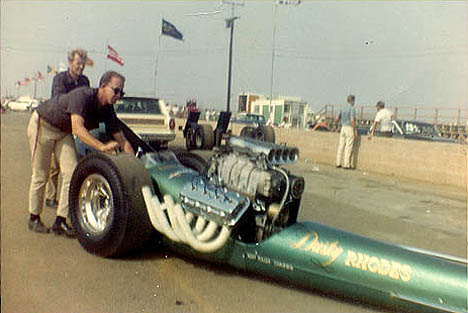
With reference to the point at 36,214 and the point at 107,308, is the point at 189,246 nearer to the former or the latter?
the point at 107,308

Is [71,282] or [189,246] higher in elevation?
[189,246]

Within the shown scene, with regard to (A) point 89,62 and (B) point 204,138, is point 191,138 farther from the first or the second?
(A) point 89,62

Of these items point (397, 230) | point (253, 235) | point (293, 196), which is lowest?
point (397, 230)

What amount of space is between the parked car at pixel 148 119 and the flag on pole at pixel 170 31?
5332 millimetres

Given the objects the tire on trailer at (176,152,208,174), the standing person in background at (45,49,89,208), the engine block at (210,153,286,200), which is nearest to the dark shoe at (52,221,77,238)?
the standing person in background at (45,49,89,208)

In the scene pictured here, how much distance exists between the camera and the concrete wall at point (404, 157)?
9062 mm

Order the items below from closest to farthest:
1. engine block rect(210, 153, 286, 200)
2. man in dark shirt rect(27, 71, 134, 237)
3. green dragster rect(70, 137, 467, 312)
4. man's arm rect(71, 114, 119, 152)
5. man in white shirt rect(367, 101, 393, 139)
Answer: green dragster rect(70, 137, 467, 312) → engine block rect(210, 153, 286, 200) → man's arm rect(71, 114, 119, 152) → man in dark shirt rect(27, 71, 134, 237) → man in white shirt rect(367, 101, 393, 139)

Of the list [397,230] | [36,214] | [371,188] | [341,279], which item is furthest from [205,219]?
[371,188]

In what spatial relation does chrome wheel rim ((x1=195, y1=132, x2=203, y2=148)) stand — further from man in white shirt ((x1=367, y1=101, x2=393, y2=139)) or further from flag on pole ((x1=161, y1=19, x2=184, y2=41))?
man in white shirt ((x1=367, y1=101, x2=393, y2=139))

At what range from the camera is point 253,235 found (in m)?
3.50

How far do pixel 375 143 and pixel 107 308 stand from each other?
8940 mm

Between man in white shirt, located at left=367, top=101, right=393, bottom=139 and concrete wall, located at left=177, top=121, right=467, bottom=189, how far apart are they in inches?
24.8

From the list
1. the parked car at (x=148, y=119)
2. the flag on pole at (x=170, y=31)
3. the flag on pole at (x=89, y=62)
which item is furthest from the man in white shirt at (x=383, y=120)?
the flag on pole at (x=89, y=62)

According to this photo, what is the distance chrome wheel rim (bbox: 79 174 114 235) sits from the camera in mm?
3852
